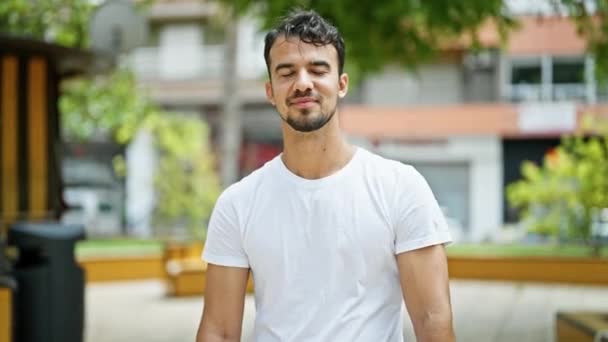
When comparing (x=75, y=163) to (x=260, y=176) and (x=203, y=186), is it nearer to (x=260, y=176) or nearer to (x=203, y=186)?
(x=203, y=186)

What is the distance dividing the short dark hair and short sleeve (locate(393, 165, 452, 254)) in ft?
1.17

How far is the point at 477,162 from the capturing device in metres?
31.4

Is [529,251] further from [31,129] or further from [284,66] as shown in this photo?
[284,66]

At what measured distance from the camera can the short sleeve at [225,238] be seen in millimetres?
2572

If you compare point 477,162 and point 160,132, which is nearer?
point 160,132

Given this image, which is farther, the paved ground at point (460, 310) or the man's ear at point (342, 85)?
the paved ground at point (460, 310)

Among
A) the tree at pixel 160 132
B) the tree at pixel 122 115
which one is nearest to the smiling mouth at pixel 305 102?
the tree at pixel 122 115

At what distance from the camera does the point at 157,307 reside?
1338 cm

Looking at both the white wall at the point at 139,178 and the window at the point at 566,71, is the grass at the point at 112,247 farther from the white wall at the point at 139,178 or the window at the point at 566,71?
the window at the point at 566,71

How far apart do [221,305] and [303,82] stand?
614 mm

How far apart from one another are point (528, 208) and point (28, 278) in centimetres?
1334

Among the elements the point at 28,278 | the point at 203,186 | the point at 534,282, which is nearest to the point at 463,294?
the point at 534,282

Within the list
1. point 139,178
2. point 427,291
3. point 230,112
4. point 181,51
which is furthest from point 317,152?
point 181,51

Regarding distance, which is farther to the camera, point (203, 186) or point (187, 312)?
point (203, 186)
